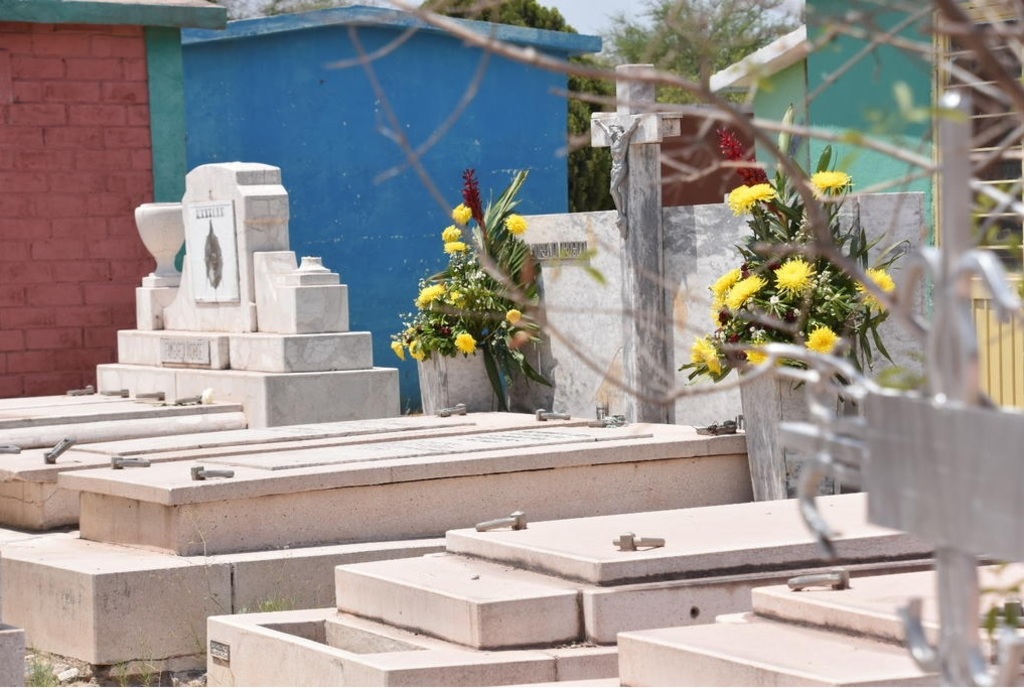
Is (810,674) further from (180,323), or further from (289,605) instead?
A: (180,323)

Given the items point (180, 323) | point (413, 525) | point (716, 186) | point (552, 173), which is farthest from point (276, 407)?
point (716, 186)

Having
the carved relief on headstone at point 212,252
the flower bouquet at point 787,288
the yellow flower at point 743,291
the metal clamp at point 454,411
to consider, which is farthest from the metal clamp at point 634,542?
the carved relief on headstone at point 212,252

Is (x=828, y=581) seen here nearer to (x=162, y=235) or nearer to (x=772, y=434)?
(x=772, y=434)

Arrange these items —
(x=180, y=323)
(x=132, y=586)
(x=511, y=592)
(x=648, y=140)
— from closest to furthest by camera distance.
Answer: (x=511, y=592) → (x=132, y=586) → (x=648, y=140) → (x=180, y=323)

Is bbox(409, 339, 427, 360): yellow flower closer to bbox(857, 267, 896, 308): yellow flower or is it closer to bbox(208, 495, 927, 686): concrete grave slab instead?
bbox(857, 267, 896, 308): yellow flower

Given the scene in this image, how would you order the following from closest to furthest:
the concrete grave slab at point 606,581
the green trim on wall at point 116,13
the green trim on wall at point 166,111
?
the concrete grave slab at point 606,581 → the green trim on wall at point 116,13 → the green trim on wall at point 166,111

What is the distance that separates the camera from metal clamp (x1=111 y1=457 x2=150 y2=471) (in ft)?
27.6

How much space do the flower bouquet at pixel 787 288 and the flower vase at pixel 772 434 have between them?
0.63ft

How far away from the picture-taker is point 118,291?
48.7 ft

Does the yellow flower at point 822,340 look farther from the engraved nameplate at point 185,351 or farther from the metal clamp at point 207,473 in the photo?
the engraved nameplate at point 185,351

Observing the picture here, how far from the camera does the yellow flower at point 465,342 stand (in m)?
11.5

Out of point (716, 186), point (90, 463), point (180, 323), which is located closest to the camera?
point (90, 463)

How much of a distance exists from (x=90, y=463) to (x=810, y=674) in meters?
5.67

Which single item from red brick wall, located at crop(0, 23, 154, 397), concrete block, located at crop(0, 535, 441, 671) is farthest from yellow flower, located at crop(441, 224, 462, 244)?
concrete block, located at crop(0, 535, 441, 671)
